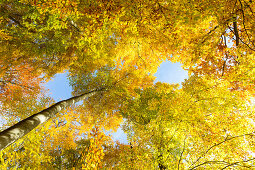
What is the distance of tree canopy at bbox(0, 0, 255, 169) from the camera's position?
3721 millimetres

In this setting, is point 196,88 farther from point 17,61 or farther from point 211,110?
point 17,61

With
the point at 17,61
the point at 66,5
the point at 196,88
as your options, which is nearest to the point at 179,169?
the point at 196,88

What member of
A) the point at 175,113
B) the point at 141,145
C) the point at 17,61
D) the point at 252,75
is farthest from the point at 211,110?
the point at 17,61

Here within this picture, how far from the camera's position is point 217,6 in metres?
3.51

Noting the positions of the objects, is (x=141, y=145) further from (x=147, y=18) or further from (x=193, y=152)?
(x=147, y=18)

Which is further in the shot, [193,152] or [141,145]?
[141,145]

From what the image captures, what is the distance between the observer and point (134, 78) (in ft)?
29.8

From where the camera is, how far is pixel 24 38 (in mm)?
5676

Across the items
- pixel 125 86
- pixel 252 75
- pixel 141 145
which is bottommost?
pixel 141 145

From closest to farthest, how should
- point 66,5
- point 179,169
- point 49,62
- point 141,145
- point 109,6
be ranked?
point 66,5 → point 109,6 → point 179,169 → point 141,145 → point 49,62

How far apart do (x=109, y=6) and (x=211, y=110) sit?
6.38 metres

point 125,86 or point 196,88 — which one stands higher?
point 125,86

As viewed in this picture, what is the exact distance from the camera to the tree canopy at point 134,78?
146 inches

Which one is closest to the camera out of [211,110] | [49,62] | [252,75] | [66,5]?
[66,5]
